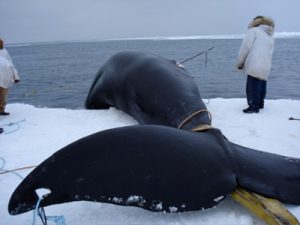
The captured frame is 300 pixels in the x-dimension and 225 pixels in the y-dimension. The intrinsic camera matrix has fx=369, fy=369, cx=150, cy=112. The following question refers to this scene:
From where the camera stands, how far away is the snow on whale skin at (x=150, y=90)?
5.69 m

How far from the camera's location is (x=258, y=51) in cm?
836

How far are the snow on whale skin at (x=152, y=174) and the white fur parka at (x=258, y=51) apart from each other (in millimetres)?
4607

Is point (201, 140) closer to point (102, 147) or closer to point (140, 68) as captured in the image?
point (102, 147)

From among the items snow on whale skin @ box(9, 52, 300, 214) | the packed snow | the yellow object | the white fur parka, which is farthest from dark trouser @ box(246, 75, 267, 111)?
the yellow object

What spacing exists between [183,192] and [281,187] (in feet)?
3.53

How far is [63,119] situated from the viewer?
26.1 feet

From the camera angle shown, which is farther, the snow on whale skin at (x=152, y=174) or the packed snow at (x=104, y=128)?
the packed snow at (x=104, y=128)

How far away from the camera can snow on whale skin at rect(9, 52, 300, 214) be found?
330cm

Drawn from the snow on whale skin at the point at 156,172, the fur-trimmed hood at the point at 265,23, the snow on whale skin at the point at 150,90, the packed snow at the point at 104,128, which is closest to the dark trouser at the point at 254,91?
the packed snow at the point at 104,128

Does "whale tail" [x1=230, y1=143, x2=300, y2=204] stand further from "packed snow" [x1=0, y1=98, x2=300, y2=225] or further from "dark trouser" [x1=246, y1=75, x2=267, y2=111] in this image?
"dark trouser" [x1=246, y1=75, x2=267, y2=111]

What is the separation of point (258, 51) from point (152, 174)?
5.80 m

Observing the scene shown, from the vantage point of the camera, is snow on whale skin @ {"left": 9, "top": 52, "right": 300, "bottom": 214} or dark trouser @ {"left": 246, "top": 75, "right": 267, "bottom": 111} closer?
snow on whale skin @ {"left": 9, "top": 52, "right": 300, "bottom": 214}

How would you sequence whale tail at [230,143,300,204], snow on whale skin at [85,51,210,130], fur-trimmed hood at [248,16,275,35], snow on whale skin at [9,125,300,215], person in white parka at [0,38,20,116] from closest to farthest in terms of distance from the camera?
snow on whale skin at [9,125,300,215] → whale tail at [230,143,300,204] → snow on whale skin at [85,51,210,130] → fur-trimmed hood at [248,16,275,35] → person in white parka at [0,38,20,116]

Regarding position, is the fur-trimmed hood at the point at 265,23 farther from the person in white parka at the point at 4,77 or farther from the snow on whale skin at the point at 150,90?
the person in white parka at the point at 4,77
